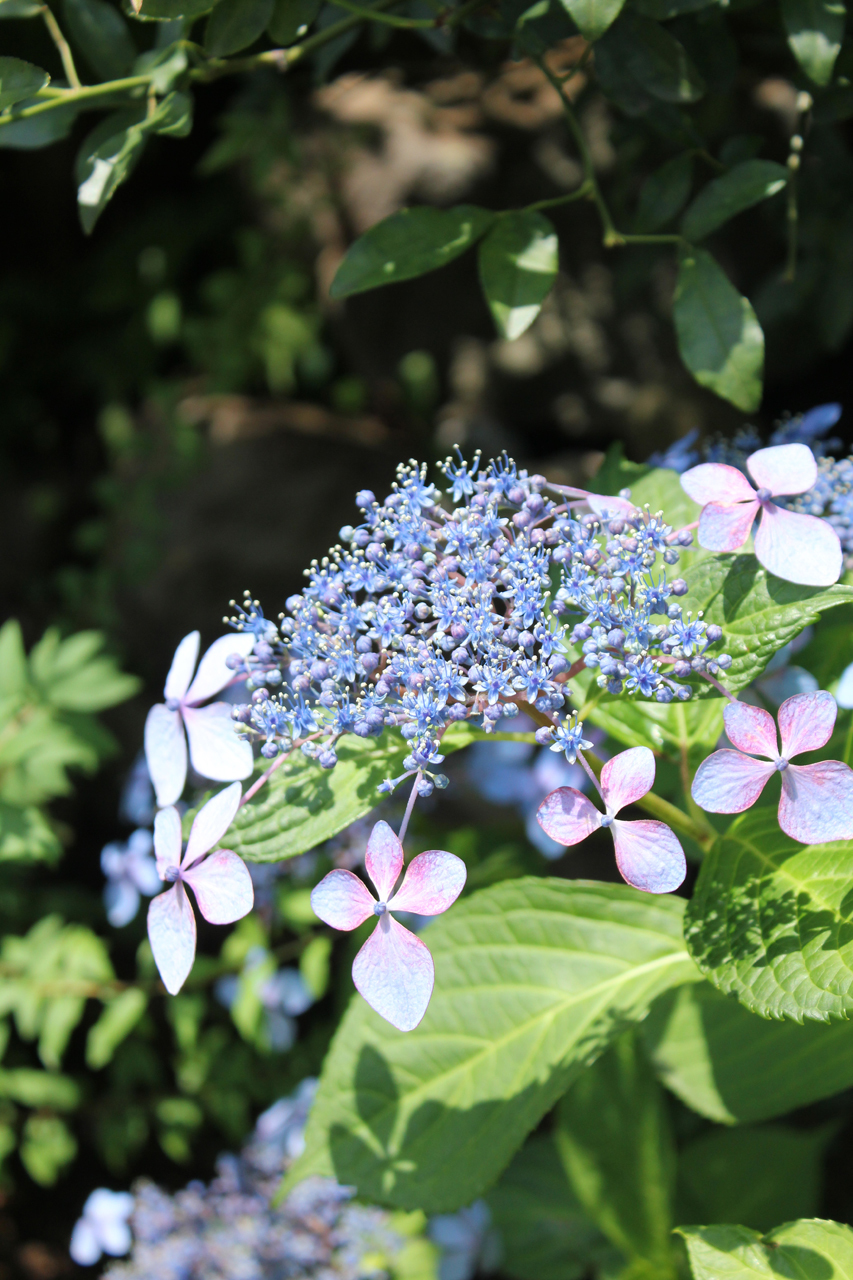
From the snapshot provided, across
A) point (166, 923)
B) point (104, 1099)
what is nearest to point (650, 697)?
point (166, 923)

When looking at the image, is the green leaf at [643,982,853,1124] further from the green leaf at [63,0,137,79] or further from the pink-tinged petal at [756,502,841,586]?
the green leaf at [63,0,137,79]

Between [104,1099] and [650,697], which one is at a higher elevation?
[650,697]

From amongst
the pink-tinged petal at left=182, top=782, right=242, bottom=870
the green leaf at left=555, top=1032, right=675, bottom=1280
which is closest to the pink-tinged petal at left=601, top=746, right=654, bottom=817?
the pink-tinged petal at left=182, top=782, right=242, bottom=870

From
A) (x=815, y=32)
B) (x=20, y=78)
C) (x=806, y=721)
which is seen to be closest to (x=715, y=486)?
(x=806, y=721)

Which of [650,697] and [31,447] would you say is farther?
[31,447]

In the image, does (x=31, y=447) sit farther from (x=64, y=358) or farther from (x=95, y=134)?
(x=95, y=134)

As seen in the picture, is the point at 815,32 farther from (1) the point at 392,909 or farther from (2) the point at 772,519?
(1) the point at 392,909

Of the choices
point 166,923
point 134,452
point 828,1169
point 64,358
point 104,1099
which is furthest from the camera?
point 64,358
